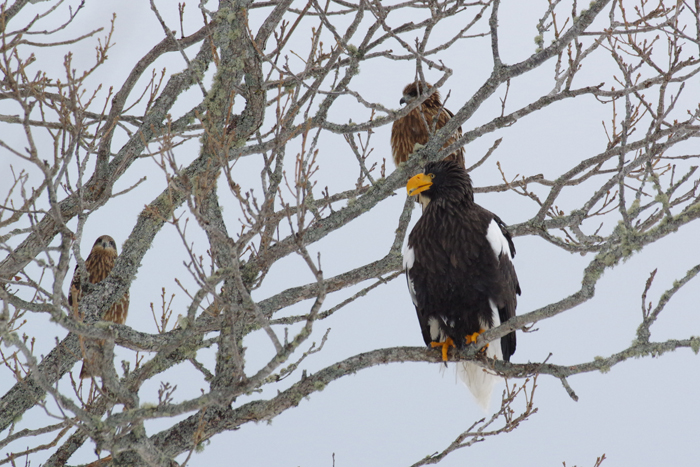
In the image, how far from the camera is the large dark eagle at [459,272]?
3975 millimetres

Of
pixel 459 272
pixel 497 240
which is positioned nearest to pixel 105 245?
pixel 459 272

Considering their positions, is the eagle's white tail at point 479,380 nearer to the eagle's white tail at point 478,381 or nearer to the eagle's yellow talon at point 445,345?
the eagle's white tail at point 478,381

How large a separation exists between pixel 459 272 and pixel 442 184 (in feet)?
2.52

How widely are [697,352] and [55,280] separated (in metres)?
2.85

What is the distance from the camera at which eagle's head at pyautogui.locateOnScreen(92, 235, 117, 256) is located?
698 cm

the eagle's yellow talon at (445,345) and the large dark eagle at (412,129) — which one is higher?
the large dark eagle at (412,129)

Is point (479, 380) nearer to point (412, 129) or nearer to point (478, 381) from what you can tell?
point (478, 381)

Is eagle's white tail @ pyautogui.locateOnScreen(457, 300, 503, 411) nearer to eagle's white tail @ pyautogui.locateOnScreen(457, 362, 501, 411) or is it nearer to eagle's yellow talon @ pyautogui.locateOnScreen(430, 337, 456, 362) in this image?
eagle's white tail @ pyautogui.locateOnScreen(457, 362, 501, 411)

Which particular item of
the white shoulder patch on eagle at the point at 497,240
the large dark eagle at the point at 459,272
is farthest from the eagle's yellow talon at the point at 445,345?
the white shoulder patch on eagle at the point at 497,240

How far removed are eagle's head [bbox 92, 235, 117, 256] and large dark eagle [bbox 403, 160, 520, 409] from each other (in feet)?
13.5

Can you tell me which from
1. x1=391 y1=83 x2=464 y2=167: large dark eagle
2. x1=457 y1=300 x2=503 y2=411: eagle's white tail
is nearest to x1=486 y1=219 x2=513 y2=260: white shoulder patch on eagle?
x1=457 y1=300 x2=503 y2=411: eagle's white tail

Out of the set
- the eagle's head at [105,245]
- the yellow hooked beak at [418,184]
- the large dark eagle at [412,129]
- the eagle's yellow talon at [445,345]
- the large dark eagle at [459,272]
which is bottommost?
the eagle's yellow talon at [445,345]

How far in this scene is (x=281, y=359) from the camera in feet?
8.45

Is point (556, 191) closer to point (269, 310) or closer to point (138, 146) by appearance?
point (269, 310)
